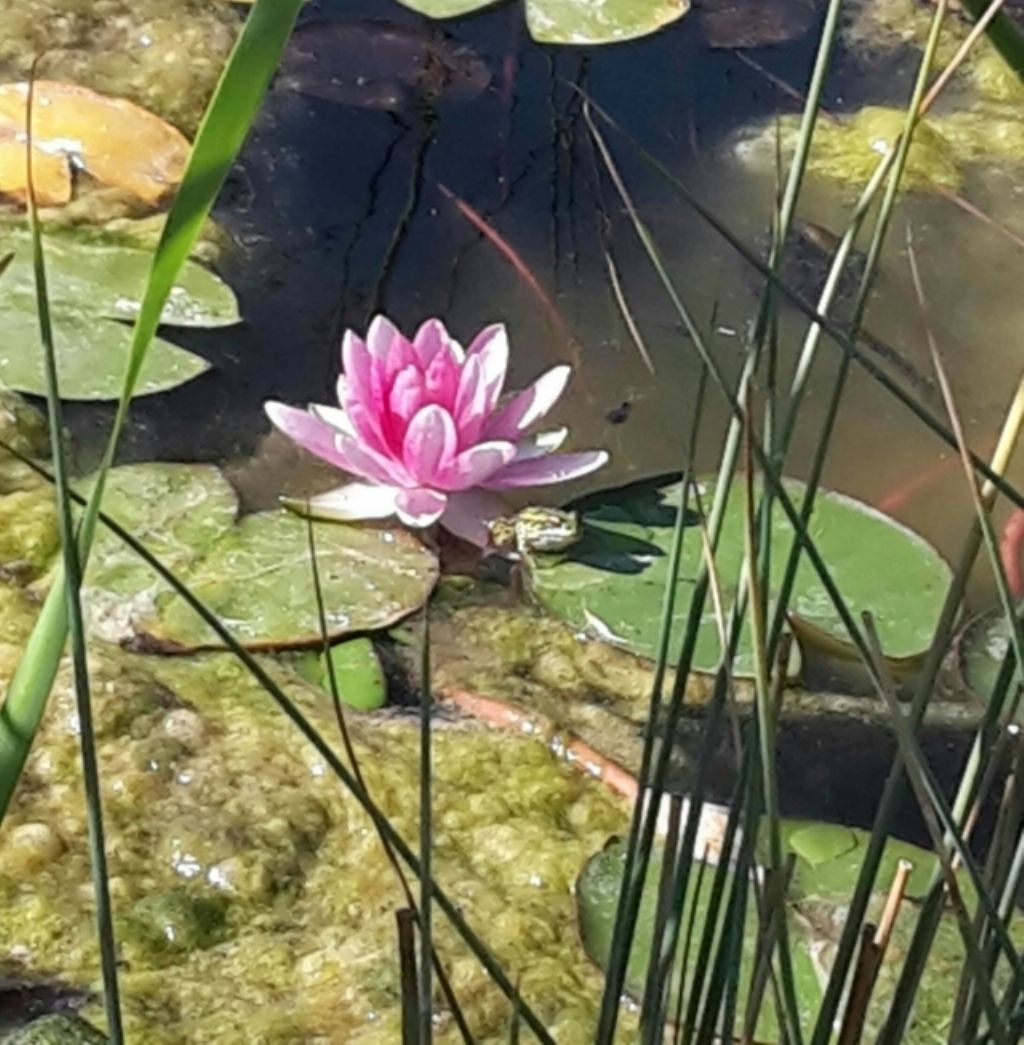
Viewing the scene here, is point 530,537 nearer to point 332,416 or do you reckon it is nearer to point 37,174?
point 332,416

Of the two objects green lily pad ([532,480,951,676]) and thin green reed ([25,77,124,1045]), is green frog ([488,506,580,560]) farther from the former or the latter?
thin green reed ([25,77,124,1045])

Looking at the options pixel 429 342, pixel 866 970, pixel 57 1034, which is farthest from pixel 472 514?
pixel 866 970

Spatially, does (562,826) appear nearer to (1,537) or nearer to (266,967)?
(266,967)

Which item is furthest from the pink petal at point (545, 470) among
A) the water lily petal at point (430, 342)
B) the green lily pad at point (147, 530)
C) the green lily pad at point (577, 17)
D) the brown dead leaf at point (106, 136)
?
the green lily pad at point (577, 17)

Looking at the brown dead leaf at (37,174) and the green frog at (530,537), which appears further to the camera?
the brown dead leaf at (37,174)

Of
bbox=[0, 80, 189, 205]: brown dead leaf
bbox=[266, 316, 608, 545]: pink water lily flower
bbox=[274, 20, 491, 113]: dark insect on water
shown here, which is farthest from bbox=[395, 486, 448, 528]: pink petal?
bbox=[274, 20, 491, 113]: dark insect on water

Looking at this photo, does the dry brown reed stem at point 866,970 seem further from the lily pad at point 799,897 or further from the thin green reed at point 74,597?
the lily pad at point 799,897

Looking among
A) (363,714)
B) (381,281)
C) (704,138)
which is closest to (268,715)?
(363,714)
